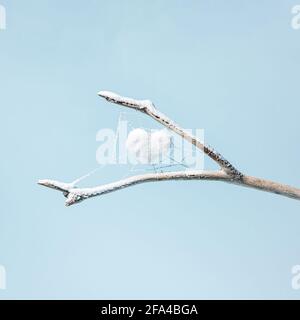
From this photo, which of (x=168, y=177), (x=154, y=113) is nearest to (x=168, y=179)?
(x=168, y=177)

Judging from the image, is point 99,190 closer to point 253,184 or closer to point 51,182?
point 51,182

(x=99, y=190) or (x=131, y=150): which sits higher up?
(x=131, y=150)

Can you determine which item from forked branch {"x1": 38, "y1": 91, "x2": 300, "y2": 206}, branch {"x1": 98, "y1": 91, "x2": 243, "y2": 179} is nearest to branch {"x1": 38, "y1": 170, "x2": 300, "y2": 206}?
forked branch {"x1": 38, "y1": 91, "x2": 300, "y2": 206}

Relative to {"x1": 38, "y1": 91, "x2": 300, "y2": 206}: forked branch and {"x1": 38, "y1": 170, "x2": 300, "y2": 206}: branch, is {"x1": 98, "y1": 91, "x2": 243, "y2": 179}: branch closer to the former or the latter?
{"x1": 38, "y1": 91, "x2": 300, "y2": 206}: forked branch

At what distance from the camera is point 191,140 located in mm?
6496

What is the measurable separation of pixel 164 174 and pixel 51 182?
153 centimetres

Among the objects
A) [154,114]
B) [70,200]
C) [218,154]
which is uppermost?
[154,114]

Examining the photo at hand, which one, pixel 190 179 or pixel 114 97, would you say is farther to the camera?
pixel 190 179

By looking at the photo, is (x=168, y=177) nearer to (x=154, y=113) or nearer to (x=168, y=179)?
(x=168, y=179)

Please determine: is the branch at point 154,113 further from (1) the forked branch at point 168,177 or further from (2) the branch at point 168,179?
(2) the branch at point 168,179

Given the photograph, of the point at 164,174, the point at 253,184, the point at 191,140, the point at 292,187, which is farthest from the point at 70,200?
the point at 292,187

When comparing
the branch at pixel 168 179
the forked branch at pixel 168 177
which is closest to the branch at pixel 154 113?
the forked branch at pixel 168 177

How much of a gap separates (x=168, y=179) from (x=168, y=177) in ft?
0.11

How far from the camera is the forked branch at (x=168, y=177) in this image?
→ 652cm
